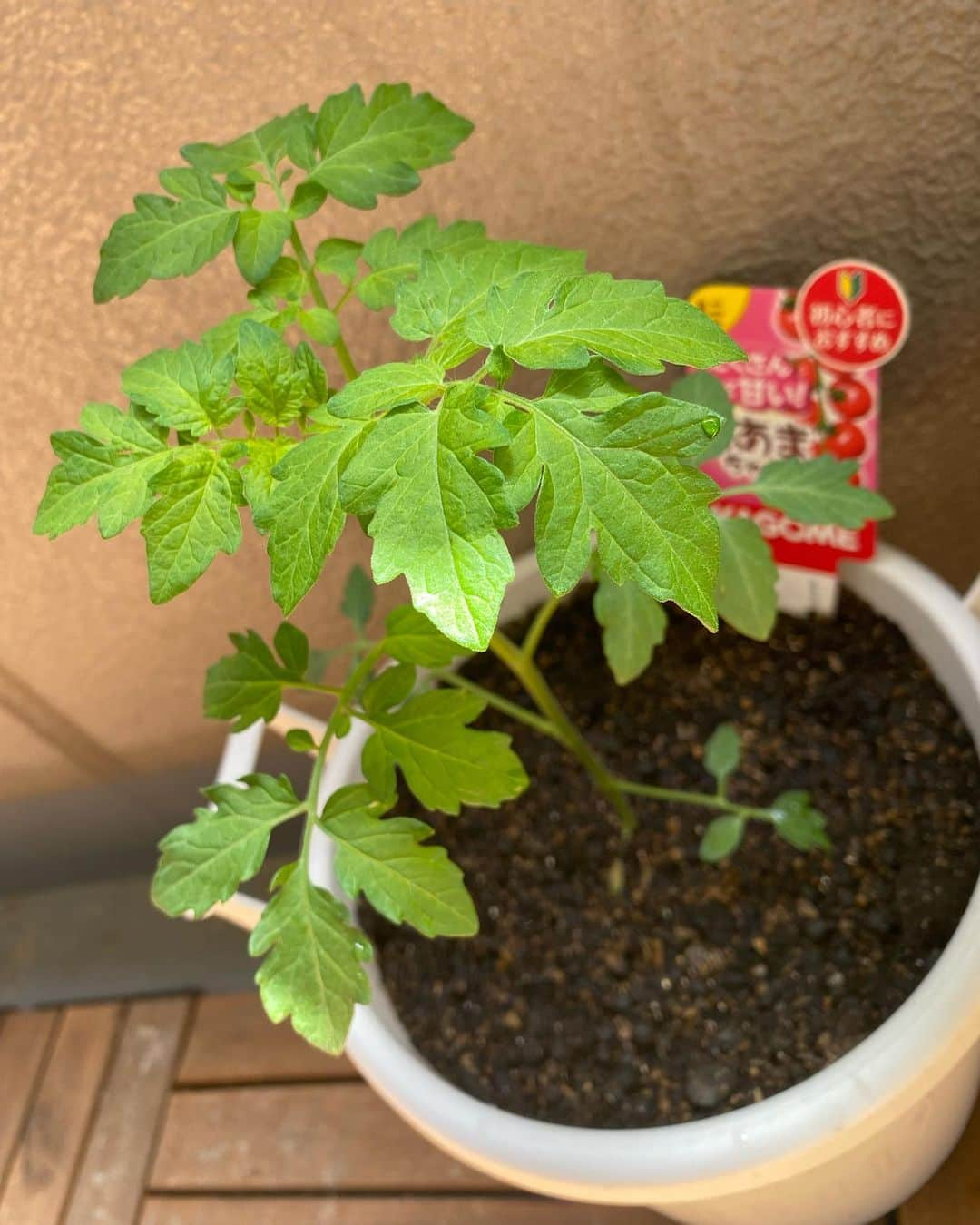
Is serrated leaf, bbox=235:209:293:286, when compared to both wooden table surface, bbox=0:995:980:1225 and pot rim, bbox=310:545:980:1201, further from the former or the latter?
wooden table surface, bbox=0:995:980:1225

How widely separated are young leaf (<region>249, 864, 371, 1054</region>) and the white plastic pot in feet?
0.60

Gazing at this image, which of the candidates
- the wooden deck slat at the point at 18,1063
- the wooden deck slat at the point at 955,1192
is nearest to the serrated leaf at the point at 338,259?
the wooden deck slat at the point at 955,1192

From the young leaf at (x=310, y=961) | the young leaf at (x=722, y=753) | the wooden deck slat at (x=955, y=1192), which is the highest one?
the young leaf at (x=310, y=961)

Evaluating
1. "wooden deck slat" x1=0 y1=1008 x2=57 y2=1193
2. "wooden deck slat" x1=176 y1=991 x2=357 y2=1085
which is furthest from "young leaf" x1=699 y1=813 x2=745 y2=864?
"wooden deck slat" x1=0 y1=1008 x2=57 y2=1193

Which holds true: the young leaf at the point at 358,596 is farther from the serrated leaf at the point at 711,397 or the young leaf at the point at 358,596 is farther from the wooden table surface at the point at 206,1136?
the wooden table surface at the point at 206,1136

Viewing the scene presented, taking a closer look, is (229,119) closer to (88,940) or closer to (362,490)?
(362,490)

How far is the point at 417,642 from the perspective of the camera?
2.44 ft

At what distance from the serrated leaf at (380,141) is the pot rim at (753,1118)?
1.98 feet

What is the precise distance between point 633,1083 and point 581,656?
0.38 meters

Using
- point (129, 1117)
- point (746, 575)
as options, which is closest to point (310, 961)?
point (746, 575)

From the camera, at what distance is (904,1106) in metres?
0.74

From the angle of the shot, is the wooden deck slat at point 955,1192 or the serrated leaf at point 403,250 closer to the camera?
the serrated leaf at point 403,250

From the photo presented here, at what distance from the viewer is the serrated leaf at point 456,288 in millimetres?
575

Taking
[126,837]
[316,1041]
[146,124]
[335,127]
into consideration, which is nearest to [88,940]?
[126,837]
